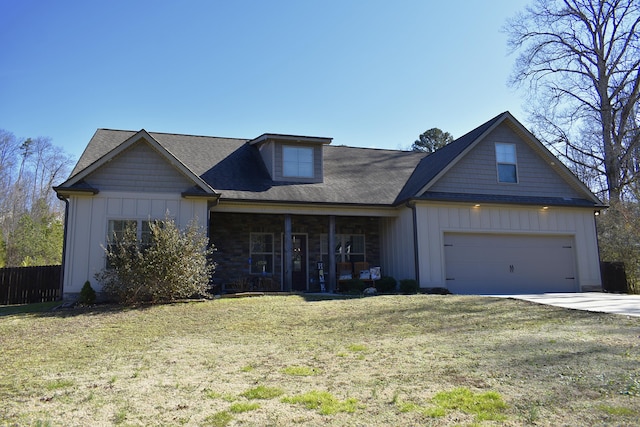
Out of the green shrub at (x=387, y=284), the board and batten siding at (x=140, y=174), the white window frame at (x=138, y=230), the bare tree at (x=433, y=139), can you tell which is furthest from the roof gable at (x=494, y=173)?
the bare tree at (x=433, y=139)

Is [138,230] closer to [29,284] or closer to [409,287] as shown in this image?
[29,284]

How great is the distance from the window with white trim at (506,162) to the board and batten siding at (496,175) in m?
0.13

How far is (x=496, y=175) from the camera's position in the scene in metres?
16.1

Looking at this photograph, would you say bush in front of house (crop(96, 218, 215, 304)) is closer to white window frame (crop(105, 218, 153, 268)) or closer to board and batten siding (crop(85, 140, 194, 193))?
white window frame (crop(105, 218, 153, 268))

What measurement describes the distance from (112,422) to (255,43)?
1176cm

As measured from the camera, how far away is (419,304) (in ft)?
35.5

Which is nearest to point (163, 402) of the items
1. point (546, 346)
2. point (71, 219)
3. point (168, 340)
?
point (168, 340)

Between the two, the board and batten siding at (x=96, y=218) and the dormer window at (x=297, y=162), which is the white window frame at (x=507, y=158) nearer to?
the dormer window at (x=297, y=162)

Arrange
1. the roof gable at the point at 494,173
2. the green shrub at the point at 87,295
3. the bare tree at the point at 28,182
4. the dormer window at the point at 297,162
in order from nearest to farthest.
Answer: the green shrub at the point at 87,295 → the roof gable at the point at 494,173 → the dormer window at the point at 297,162 → the bare tree at the point at 28,182

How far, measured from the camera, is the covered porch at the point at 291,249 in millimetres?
15820

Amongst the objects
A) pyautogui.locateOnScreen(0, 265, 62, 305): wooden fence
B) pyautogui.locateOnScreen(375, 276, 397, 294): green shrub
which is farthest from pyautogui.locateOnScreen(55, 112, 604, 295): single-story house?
pyautogui.locateOnScreen(0, 265, 62, 305): wooden fence

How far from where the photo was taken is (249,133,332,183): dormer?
16375 mm

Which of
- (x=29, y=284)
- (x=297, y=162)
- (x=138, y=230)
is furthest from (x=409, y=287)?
(x=29, y=284)

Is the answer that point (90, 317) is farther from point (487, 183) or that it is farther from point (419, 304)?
point (487, 183)
